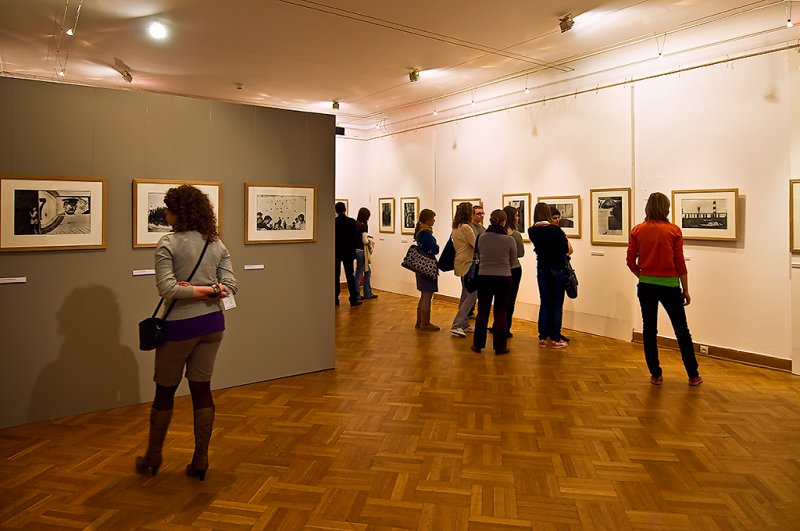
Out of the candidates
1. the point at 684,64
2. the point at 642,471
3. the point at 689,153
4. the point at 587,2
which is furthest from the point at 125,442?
the point at 684,64

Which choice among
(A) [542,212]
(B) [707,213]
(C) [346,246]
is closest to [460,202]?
(C) [346,246]

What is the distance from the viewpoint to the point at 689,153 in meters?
7.34

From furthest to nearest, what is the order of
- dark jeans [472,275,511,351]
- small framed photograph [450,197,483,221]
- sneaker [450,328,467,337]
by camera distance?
small framed photograph [450,197,483,221]
sneaker [450,328,467,337]
dark jeans [472,275,511,351]

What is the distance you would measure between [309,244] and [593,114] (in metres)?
4.87

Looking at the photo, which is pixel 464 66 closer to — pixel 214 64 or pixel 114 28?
pixel 214 64

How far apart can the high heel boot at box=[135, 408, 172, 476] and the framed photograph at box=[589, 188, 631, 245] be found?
6.55 metres

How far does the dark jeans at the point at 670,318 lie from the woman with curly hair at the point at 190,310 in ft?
13.7

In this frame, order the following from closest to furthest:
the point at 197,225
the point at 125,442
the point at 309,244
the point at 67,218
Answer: the point at 197,225 → the point at 125,442 → the point at 67,218 → the point at 309,244

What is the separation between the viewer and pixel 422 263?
8.57m

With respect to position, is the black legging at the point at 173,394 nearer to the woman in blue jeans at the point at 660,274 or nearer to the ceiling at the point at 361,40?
the woman in blue jeans at the point at 660,274

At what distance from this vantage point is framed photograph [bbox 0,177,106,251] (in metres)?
4.64

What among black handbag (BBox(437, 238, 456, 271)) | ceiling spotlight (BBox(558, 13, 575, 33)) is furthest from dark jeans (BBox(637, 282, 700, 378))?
ceiling spotlight (BBox(558, 13, 575, 33))

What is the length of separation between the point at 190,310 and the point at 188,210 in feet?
2.08

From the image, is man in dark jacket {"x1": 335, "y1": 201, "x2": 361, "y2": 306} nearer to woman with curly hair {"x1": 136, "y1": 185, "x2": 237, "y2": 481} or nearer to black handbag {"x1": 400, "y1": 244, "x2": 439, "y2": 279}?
black handbag {"x1": 400, "y1": 244, "x2": 439, "y2": 279}
